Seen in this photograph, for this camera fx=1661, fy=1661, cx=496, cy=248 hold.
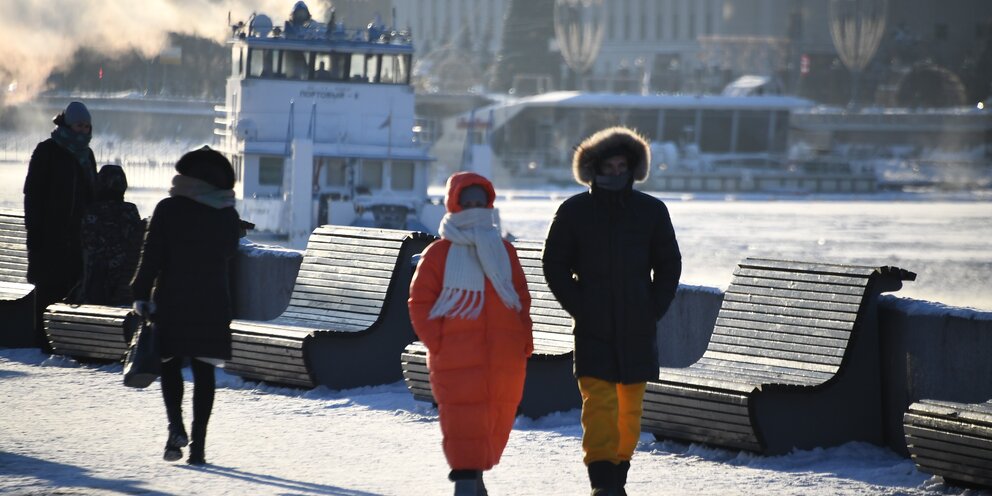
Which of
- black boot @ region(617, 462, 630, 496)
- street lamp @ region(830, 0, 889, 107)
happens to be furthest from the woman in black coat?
street lamp @ region(830, 0, 889, 107)

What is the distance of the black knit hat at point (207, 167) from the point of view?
7465 mm

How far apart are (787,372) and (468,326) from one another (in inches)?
84.1

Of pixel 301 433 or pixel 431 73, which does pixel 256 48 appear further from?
pixel 431 73

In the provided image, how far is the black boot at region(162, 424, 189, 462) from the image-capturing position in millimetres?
7566

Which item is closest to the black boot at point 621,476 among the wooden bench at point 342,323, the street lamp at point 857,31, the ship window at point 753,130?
the wooden bench at point 342,323

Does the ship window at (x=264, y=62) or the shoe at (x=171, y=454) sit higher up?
the ship window at (x=264, y=62)

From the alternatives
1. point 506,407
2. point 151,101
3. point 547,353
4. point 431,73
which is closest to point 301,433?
point 547,353

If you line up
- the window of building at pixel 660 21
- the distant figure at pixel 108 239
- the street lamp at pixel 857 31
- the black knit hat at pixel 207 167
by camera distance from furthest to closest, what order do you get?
the window of building at pixel 660 21 → the street lamp at pixel 857 31 → the distant figure at pixel 108 239 → the black knit hat at pixel 207 167

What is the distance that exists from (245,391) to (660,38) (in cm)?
11070

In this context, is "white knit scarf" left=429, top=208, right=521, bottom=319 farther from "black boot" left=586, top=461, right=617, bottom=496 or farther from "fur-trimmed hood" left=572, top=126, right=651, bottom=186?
"black boot" left=586, top=461, right=617, bottom=496

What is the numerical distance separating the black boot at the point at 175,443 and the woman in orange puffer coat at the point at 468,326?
5.12 feet

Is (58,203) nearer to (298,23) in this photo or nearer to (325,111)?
(325,111)

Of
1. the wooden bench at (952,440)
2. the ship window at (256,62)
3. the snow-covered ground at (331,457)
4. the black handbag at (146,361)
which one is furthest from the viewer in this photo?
the ship window at (256,62)

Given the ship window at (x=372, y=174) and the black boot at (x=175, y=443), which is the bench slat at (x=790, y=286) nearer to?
the black boot at (x=175, y=443)
